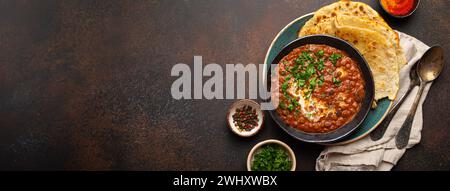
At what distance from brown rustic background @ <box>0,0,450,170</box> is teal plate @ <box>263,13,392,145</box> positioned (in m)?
0.24

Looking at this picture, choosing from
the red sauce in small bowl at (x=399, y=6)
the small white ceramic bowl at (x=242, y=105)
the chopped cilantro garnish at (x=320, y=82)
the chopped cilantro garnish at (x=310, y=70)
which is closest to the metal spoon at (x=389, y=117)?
the red sauce in small bowl at (x=399, y=6)

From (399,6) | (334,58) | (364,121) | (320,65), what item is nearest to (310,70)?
(320,65)

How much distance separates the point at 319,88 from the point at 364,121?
20.8 inches

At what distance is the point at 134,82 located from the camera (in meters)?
4.18

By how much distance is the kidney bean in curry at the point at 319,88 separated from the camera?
3727 millimetres

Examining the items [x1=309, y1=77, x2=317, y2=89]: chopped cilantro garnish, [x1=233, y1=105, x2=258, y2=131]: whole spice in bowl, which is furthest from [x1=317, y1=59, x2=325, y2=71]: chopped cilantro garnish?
[x1=233, y1=105, x2=258, y2=131]: whole spice in bowl

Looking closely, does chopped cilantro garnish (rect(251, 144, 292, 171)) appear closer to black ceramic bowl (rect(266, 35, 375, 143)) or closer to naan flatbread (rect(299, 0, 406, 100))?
black ceramic bowl (rect(266, 35, 375, 143))

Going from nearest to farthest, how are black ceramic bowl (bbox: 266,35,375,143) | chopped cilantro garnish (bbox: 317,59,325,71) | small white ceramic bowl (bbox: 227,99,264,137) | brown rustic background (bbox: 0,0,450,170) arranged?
black ceramic bowl (bbox: 266,35,375,143) → chopped cilantro garnish (bbox: 317,59,325,71) → small white ceramic bowl (bbox: 227,99,264,137) → brown rustic background (bbox: 0,0,450,170)

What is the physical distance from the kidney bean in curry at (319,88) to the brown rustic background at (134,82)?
0.33m

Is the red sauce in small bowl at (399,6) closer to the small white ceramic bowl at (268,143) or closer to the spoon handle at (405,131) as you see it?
the spoon handle at (405,131)

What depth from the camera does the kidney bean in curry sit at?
373 cm

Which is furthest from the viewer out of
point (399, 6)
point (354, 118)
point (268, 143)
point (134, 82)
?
point (134, 82)

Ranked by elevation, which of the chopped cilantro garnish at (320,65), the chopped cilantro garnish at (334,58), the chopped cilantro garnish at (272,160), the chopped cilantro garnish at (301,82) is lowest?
the chopped cilantro garnish at (272,160)

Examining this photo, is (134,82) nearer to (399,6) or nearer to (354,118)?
(354,118)
